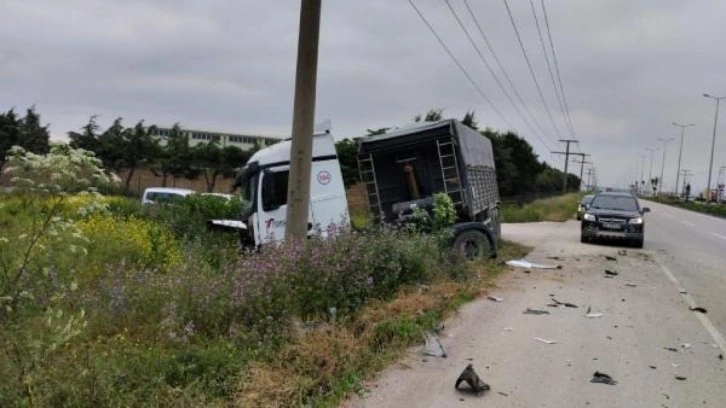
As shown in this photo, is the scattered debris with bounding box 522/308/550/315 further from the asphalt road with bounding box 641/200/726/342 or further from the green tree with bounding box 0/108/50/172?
the green tree with bounding box 0/108/50/172

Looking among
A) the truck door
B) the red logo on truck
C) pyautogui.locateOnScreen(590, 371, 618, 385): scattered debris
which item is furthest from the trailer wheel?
pyautogui.locateOnScreen(590, 371, 618, 385): scattered debris

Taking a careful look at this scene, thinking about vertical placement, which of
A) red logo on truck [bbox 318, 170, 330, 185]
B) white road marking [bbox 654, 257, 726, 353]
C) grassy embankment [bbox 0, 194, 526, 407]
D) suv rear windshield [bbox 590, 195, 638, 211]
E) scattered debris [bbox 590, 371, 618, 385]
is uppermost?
red logo on truck [bbox 318, 170, 330, 185]

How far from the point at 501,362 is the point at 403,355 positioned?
0.95 m

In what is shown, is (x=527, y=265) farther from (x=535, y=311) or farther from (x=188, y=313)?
(x=188, y=313)

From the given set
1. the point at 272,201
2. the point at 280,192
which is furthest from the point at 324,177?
the point at 272,201

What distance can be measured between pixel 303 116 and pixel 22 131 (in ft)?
130

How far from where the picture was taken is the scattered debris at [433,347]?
6691 millimetres

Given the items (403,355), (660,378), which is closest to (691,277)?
(660,378)

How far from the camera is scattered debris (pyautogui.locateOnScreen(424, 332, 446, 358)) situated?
669cm

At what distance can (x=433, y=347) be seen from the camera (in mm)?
6828

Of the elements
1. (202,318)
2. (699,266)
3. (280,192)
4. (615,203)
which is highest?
(280,192)

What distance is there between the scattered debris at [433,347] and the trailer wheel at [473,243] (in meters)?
6.95

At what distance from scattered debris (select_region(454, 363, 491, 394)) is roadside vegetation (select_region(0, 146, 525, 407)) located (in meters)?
0.76

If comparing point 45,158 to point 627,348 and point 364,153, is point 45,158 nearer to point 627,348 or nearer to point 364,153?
point 627,348
